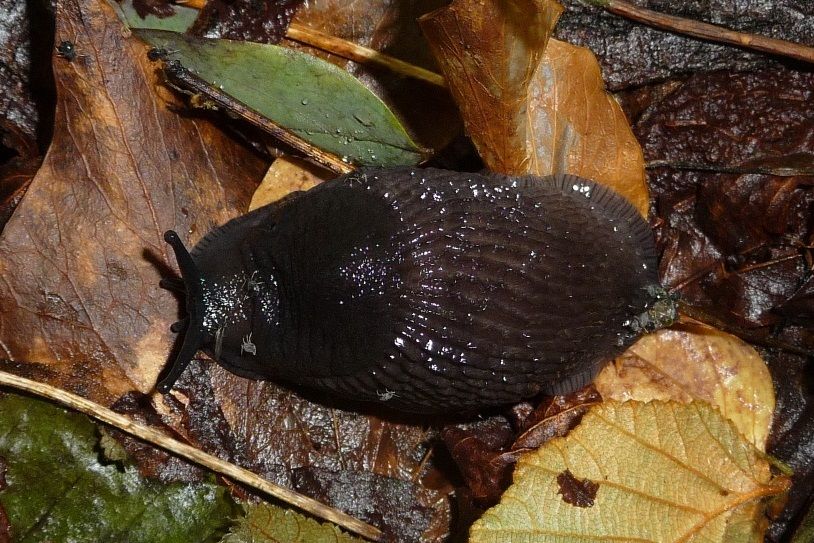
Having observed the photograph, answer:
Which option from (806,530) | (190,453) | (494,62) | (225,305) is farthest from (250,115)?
(806,530)

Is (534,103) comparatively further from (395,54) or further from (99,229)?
(99,229)

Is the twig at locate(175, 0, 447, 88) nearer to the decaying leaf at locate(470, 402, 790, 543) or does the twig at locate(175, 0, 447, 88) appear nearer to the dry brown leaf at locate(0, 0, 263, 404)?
the dry brown leaf at locate(0, 0, 263, 404)

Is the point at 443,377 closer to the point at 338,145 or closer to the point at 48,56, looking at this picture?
the point at 338,145

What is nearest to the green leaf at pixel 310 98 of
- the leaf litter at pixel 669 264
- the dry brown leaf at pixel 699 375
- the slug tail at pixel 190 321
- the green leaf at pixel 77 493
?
the leaf litter at pixel 669 264

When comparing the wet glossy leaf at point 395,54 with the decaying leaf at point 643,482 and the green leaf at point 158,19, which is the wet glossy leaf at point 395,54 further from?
the decaying leaf at point 643,482

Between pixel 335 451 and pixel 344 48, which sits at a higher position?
pixel 344 48

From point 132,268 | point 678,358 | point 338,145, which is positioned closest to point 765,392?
point 678,358

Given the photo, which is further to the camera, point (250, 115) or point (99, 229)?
point (250, 115)

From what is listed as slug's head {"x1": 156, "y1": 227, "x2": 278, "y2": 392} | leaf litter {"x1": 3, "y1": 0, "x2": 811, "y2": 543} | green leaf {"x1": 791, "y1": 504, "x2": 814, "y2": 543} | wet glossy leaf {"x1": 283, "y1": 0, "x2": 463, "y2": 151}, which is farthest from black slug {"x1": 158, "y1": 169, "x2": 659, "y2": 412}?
green leaf {"x1": 791, "y1": 504, "x2": 814, "y2": 543}
